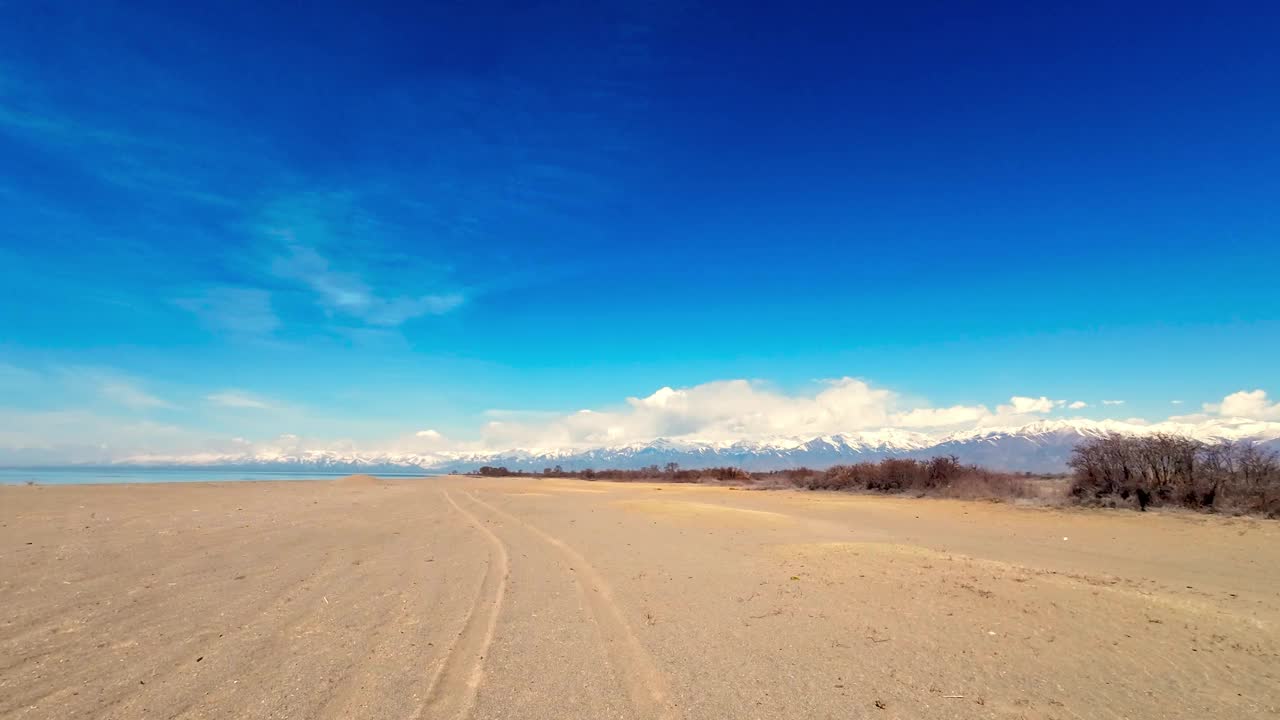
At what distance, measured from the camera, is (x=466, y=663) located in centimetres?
564

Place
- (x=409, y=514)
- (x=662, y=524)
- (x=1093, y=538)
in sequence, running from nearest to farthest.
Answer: (x=1093, y=538) < (x=662, y=524) < (x=409, y=514)

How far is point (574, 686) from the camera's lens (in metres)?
5.21

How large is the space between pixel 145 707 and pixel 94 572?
626cm

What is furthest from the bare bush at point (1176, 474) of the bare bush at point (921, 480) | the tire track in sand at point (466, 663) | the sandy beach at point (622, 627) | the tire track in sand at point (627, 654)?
the tire track in sand at point (466, 663)

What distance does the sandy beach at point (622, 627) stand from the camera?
16.0 ft

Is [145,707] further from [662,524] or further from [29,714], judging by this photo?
[662,524]

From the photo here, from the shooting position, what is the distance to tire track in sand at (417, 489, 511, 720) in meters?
4.66

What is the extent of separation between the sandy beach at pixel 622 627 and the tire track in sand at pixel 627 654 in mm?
33

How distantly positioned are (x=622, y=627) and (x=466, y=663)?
1.99 meters

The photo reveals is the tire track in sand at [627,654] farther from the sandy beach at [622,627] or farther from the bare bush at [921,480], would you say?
the bare bush at [921,480]

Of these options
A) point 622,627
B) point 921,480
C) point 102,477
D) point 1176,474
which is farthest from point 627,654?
point 102,477

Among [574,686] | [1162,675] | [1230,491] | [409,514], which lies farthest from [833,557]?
[1230,491]

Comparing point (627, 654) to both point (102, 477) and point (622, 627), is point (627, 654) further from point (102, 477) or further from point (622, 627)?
point (102, 477)

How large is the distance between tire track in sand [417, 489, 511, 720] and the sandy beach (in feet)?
0.10
